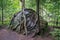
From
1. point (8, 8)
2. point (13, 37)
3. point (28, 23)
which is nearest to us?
point (13, 37)

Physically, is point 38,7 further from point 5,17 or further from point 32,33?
point 5,17

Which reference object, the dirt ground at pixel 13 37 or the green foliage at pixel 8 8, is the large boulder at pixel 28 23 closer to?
the dirt ground at pixel 13 37

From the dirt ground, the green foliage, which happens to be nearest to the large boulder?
the dirt ground

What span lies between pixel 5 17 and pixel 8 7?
0.99 metres

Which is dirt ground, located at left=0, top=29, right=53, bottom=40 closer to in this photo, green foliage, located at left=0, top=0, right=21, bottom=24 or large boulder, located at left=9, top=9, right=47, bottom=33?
large boulder, located at left=9, top=9, right=47, bottom=33

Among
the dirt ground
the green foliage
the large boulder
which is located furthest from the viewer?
the green foliage

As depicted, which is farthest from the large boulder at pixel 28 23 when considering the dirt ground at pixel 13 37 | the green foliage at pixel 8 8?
the green foliage at pixel 8 8

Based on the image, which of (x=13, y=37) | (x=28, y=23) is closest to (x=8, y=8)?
(x=28, y=23)

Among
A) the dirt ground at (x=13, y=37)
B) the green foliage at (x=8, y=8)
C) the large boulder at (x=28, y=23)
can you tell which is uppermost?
the green foliage at (x=8, y=8)

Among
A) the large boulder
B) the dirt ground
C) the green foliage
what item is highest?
the green foliage

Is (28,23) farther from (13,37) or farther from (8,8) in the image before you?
(8,8)

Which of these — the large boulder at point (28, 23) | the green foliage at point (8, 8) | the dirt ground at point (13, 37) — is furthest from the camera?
the green foliage at point (8, 8)

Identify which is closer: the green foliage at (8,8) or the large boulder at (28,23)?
the large boulder at (28,23)

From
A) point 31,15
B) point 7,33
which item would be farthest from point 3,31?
point 31,15
